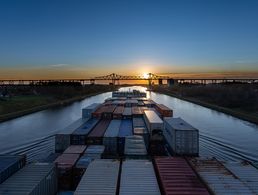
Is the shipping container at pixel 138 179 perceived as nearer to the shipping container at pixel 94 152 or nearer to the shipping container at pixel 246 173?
the shipping container at pixel 94 152

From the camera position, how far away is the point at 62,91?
111250mm

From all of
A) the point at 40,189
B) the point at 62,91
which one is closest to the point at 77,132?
the point at 40,189

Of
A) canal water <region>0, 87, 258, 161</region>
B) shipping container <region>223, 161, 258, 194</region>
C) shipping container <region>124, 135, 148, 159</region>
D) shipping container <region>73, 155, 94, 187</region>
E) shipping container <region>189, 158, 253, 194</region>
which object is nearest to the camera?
shipping container <region>189, 158, 253, 194</region>

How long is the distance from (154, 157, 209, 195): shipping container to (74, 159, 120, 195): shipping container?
2.36m

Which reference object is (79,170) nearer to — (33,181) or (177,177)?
(33,181)

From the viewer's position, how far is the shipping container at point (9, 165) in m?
14.1

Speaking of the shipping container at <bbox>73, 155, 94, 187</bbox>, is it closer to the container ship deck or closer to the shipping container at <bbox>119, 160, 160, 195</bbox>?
the container ship deck

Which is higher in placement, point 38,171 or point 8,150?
point 38,171

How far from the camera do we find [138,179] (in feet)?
45.4

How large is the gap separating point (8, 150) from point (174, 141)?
1788 cm

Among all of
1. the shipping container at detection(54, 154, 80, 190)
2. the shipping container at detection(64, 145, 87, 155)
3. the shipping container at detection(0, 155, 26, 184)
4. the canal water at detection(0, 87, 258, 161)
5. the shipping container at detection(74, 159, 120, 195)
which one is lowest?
the canal water at detection(0, 87, 258, 161)

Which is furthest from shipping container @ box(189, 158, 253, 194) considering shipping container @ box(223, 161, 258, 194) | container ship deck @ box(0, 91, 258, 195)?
shipping container @ box(223, 161, 258, 194)

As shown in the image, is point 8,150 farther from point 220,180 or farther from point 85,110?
point 220,180

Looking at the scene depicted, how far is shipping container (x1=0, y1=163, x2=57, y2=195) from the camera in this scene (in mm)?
12680
